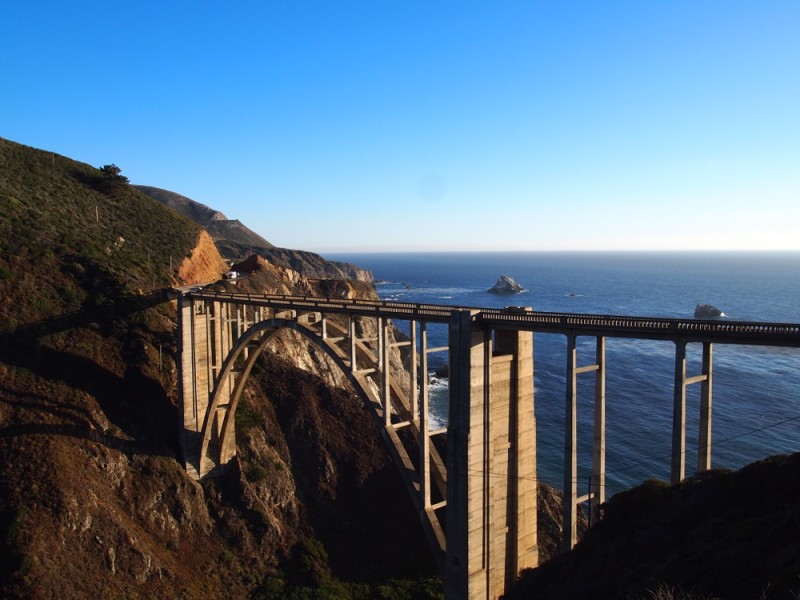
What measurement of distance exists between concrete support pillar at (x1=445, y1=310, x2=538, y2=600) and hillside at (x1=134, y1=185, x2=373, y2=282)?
10100cm

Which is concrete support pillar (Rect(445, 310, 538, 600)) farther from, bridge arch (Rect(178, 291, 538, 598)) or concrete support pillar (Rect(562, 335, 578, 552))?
concrete support pillar (Rect(562, 335, 578, 552))

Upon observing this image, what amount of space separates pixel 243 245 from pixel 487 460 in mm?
123029

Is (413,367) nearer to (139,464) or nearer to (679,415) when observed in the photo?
(679,415)

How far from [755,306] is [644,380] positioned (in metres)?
77.3

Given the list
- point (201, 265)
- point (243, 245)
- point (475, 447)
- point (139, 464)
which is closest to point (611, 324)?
point (475, 447)

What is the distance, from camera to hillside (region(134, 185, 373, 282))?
128 meters

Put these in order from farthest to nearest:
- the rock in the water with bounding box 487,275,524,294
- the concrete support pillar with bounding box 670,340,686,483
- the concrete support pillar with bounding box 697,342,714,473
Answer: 1. the rock in the water with bounding box 487,275,524,294
2. the concrete support pillar with bounding box 670,340,686,483
3. the concrete support pillar with bounding box 697,342,714,473

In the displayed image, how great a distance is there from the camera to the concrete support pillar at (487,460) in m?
20.5

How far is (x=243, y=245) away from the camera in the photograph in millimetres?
134875

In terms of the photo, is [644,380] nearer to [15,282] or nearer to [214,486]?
[214,486]

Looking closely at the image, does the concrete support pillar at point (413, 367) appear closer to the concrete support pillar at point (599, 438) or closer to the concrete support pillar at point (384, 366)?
the concrete support pillar at point (384, 366)

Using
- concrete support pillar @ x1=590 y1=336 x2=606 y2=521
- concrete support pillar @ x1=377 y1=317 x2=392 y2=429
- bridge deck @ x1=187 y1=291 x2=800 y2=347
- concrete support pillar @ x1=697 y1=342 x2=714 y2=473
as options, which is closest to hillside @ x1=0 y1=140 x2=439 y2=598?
concrete support pillar @ x1=377 y1=317 x2=392 y2=429

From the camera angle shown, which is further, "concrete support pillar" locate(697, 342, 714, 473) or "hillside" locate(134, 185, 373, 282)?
"hillside" locate(134, 185, 373, 282)

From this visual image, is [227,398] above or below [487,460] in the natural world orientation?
below
